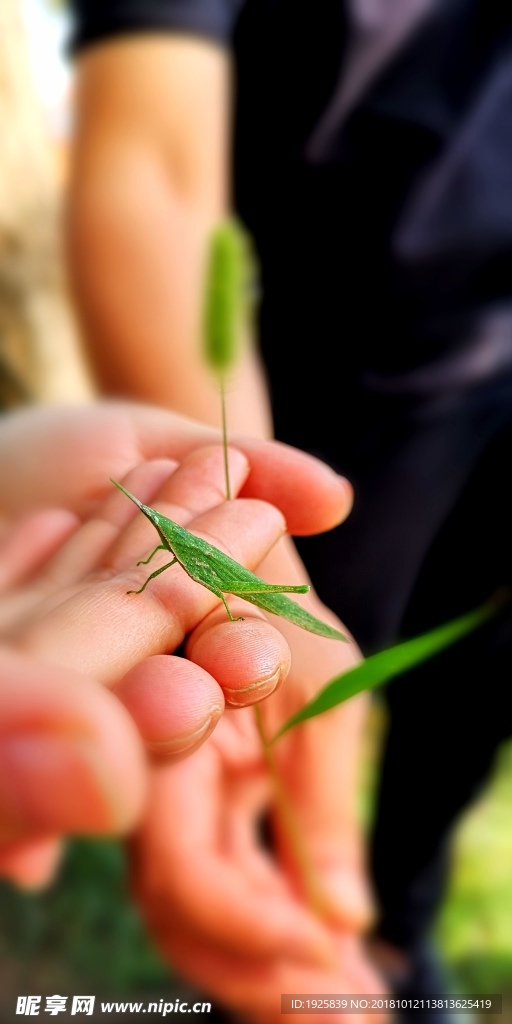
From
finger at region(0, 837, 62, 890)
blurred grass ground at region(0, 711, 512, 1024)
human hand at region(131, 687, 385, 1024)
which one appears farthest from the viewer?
blurred grass ground at region(0, 711, 512, 1024)

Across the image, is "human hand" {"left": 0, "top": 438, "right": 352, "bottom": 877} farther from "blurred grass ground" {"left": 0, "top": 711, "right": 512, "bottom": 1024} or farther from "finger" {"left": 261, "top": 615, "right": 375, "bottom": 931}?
"blurred grass ground" {"left": 0, "top": 711, "right": 512, "bottom": 1024}

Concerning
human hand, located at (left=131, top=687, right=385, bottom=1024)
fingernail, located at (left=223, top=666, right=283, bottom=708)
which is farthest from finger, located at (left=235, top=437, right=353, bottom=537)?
human hand, located at (left=131, top=687, right=385, bottom=1024)

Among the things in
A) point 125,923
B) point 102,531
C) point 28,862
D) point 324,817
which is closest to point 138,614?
point 102,531

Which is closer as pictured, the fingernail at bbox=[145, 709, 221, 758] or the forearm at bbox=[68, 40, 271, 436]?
the fingernail at bbox=[145, 709, 221, 758]

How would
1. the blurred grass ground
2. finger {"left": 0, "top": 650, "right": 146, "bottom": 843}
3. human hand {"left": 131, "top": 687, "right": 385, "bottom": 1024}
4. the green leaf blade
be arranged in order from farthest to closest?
the blurred grass ground, human hand {"left": 131, "top": 687, "right": 385, "bottom": 1024}, the green leaf blade, finger {"left": 0, "top": 650, "right": 146, "bottom": 843}

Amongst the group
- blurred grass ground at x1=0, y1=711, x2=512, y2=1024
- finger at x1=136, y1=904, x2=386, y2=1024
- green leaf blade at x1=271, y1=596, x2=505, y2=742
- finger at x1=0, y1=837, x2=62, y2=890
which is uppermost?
green leaf blade at x1=271, y1=596, x2=505, y2=742

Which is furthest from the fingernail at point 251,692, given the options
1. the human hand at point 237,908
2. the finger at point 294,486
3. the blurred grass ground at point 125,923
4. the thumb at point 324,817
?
the blurred grass ground at point 125,923

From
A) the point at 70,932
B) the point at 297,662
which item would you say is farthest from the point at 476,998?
the point at 70,932

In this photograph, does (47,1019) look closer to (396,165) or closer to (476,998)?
(476,998)
